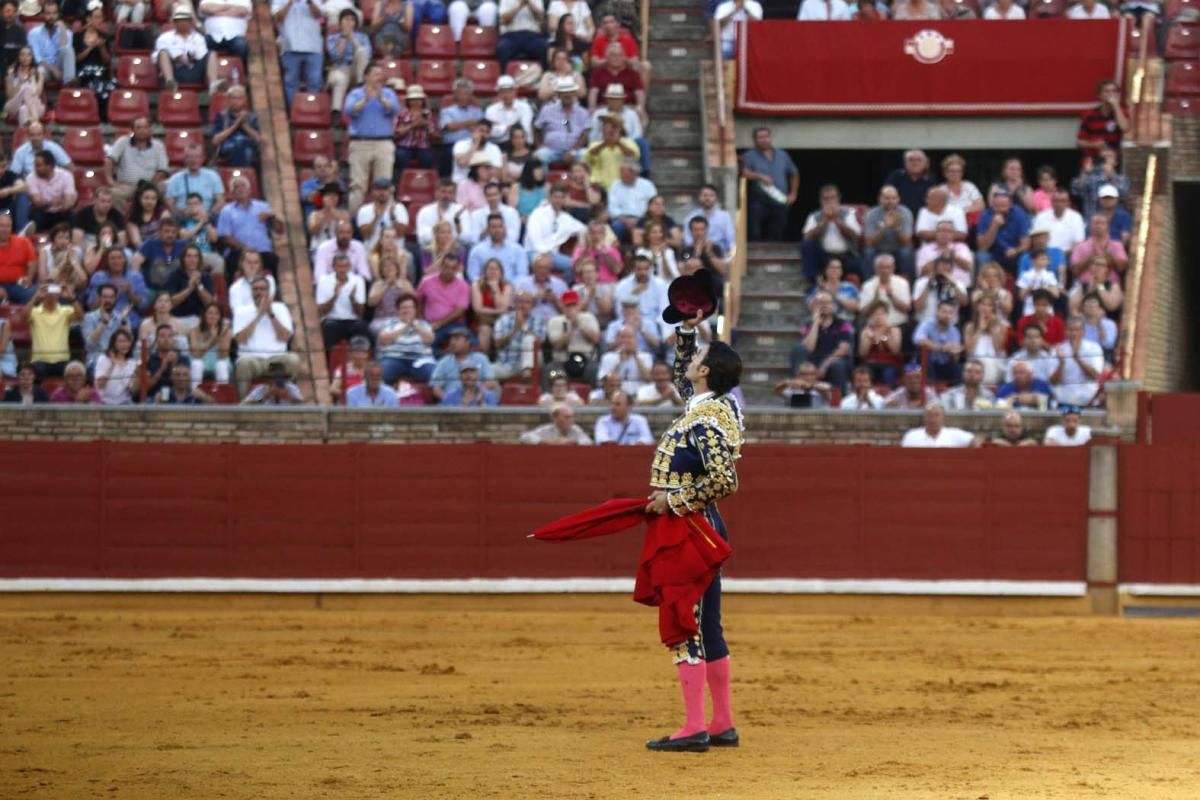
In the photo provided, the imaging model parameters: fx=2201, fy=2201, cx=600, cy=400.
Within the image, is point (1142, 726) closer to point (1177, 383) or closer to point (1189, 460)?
point (1189, 460)

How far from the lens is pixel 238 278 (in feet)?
53.4

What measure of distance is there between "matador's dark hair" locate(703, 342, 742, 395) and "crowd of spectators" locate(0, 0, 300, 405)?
7972 mm

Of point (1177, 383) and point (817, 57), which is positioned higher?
point (817, 57)

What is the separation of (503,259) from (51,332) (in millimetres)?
3340

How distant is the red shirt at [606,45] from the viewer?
734 inches

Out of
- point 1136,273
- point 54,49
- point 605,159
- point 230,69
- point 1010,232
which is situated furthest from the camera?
point 54,49

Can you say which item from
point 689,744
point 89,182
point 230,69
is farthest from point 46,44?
point 689,744

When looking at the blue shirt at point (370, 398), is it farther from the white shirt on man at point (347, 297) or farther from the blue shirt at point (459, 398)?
the white shirt on man at point (347, 297)

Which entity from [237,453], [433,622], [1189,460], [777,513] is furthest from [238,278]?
[1189,460]

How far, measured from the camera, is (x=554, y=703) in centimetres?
1030

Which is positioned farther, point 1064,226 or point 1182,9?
point 1182,9

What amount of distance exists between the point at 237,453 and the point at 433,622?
200 cm

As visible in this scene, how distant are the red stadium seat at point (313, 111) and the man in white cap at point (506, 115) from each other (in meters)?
1.46

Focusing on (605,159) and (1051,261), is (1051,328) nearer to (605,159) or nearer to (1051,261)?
(1051,261)
